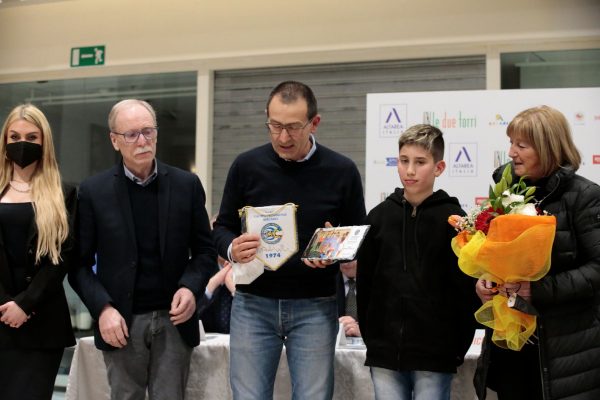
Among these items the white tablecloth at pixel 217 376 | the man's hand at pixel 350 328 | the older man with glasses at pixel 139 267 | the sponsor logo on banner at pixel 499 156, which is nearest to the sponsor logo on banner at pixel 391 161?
the sponsor logo on banner at pixel 499 156

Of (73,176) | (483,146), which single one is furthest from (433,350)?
(73,176)

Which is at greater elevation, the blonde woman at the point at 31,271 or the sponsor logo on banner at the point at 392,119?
the sponsor logo on banner at the point at 392,119

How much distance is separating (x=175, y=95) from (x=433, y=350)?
16.7 ft

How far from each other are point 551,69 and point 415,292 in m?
4.08

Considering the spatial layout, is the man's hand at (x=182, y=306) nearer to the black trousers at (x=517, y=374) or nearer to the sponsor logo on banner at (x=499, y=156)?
the black trousers at (x=517, y=374)

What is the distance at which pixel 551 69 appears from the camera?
5914 millimetres

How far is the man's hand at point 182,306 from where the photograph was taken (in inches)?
105

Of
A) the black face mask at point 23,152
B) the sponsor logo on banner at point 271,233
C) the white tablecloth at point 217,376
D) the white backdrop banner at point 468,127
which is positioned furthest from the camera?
the white backdrop banner at point 468,127

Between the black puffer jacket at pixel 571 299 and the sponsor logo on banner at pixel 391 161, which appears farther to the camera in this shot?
the sponsor logo on banner at pixel 391 161

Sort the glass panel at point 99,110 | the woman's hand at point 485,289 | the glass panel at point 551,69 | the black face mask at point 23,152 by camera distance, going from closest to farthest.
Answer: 1. the woman's hand at point 485,289
2. the black face mask at point 23,152
3. the glass panel at point 551,69
4. the glass panel at point 99,110

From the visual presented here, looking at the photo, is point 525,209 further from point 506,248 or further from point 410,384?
point 410,384

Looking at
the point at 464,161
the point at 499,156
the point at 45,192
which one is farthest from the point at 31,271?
the point at 499,156

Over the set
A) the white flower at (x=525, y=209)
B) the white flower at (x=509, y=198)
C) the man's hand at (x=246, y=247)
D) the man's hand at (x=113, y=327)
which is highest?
the white flower at (x=509, y=198)

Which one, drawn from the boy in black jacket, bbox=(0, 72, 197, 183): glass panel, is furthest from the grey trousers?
bbox=(0, 72, 197, 183): glass panel
